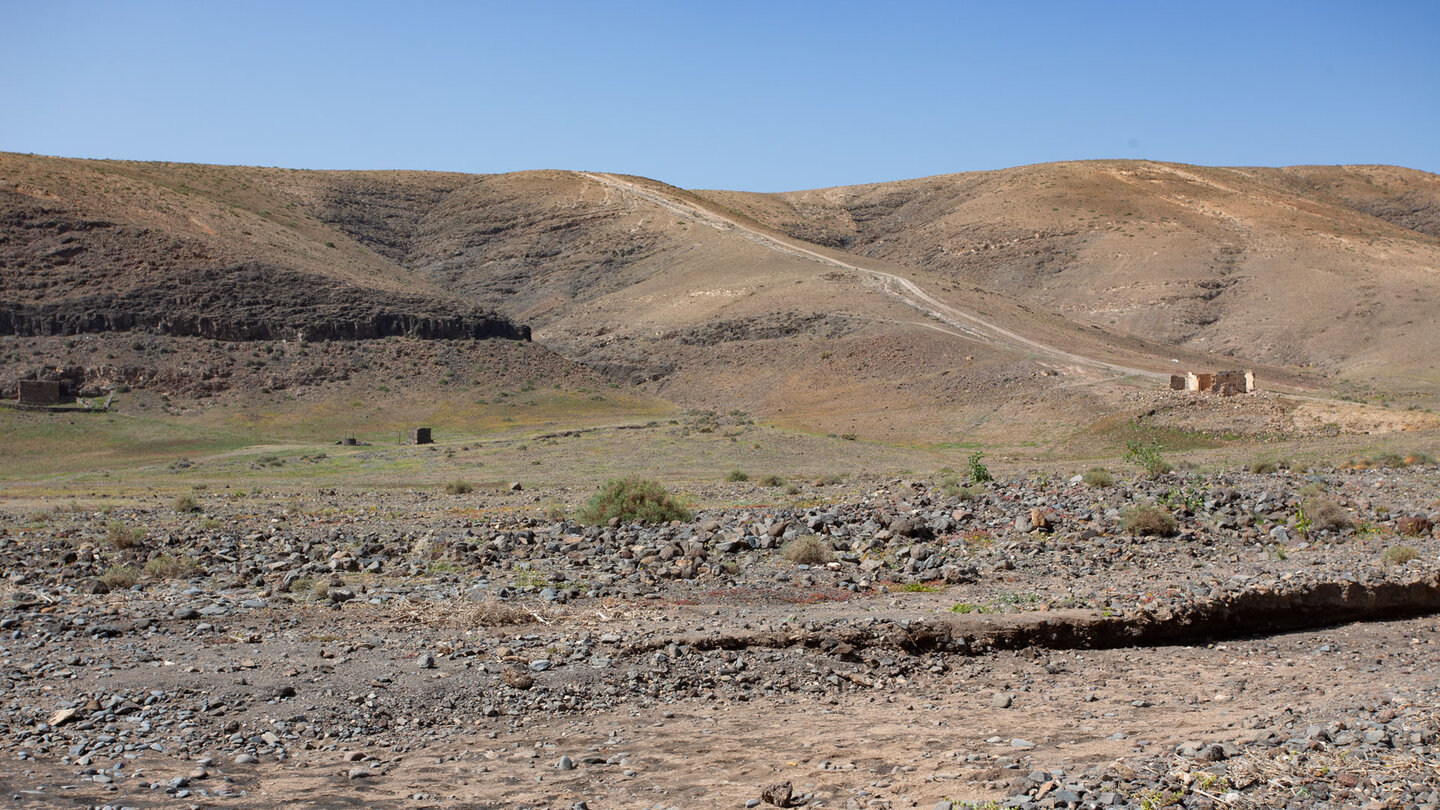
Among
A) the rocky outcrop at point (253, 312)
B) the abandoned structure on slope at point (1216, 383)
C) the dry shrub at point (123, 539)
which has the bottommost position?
the dry shrub at point (123, 539)

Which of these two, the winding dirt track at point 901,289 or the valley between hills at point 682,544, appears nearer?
the valley between hills at point 682,544

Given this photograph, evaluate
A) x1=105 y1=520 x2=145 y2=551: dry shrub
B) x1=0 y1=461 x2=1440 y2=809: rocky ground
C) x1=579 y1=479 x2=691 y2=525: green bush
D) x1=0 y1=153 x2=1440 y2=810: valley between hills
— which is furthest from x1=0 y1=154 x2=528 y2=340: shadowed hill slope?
x1=579 y1=479 x2=691 y2=525: green bush

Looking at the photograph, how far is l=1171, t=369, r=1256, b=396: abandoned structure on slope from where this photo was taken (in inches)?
1761

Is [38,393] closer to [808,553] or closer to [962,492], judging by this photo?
[962,492]

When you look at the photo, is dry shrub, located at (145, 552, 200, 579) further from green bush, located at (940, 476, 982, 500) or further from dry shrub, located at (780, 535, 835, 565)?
green bush, located at (940, 476, 982, 500)

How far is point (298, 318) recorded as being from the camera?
64.4m

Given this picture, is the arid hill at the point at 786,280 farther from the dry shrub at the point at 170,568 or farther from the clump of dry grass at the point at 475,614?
the dry shrub at the point at 170,568

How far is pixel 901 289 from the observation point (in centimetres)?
7350

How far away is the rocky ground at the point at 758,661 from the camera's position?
7969mm

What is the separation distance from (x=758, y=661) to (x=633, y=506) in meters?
9.88

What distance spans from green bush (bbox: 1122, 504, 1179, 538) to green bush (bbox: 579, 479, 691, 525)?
8.02 meters

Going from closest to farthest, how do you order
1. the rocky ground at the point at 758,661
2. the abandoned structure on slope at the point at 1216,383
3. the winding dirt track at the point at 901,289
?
the rocky ground at the point at 758,661 < the abandoned structure on slope at the point at 1216,383 < the winding dirt track at the point at 901,289

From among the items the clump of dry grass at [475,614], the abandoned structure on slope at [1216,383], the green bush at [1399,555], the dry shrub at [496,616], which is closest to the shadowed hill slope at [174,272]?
the abandoned structure on slope at [1216,383]

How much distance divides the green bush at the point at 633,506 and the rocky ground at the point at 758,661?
0.88m
